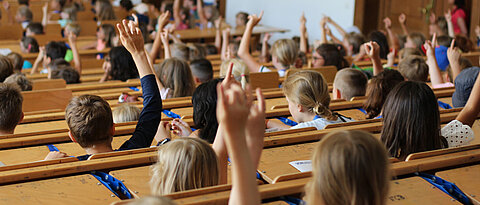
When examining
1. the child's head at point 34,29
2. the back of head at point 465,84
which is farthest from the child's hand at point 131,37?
the child's head at point 34,29

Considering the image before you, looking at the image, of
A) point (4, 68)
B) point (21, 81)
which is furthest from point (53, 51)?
point (21, 81)

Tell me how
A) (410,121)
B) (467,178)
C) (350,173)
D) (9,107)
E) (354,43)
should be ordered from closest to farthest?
(350,173), (467,178), (410,121), (9,107), (354,43)

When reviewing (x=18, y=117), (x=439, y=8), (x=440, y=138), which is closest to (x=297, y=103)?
(x=440, y=138)

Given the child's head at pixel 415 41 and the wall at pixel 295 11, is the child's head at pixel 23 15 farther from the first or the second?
the child's head at pixel 415 41

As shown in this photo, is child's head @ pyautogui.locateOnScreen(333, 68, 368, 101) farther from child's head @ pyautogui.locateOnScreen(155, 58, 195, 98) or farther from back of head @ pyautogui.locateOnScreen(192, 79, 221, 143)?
back of head @ pyautogui.locateOnScreen(192, 79, 221, 143)

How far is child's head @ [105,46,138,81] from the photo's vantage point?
5.38 metres

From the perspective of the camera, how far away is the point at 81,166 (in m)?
2.22

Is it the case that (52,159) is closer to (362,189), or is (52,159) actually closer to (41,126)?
(41,126)

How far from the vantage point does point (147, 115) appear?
2.66 metres

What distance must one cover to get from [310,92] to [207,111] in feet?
1.97

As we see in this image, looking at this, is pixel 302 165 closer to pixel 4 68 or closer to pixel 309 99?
pixel 309 99

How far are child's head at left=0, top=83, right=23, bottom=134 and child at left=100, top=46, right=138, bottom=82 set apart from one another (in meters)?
2.41

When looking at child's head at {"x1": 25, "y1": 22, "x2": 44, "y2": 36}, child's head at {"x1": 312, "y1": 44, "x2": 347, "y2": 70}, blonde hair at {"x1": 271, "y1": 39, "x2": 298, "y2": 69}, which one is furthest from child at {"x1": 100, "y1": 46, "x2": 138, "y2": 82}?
child's head at {"x1": 25, "y1": 22, "x2": 44, "y2": 36}

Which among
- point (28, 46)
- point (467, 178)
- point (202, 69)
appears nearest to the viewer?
point (467, 178)
